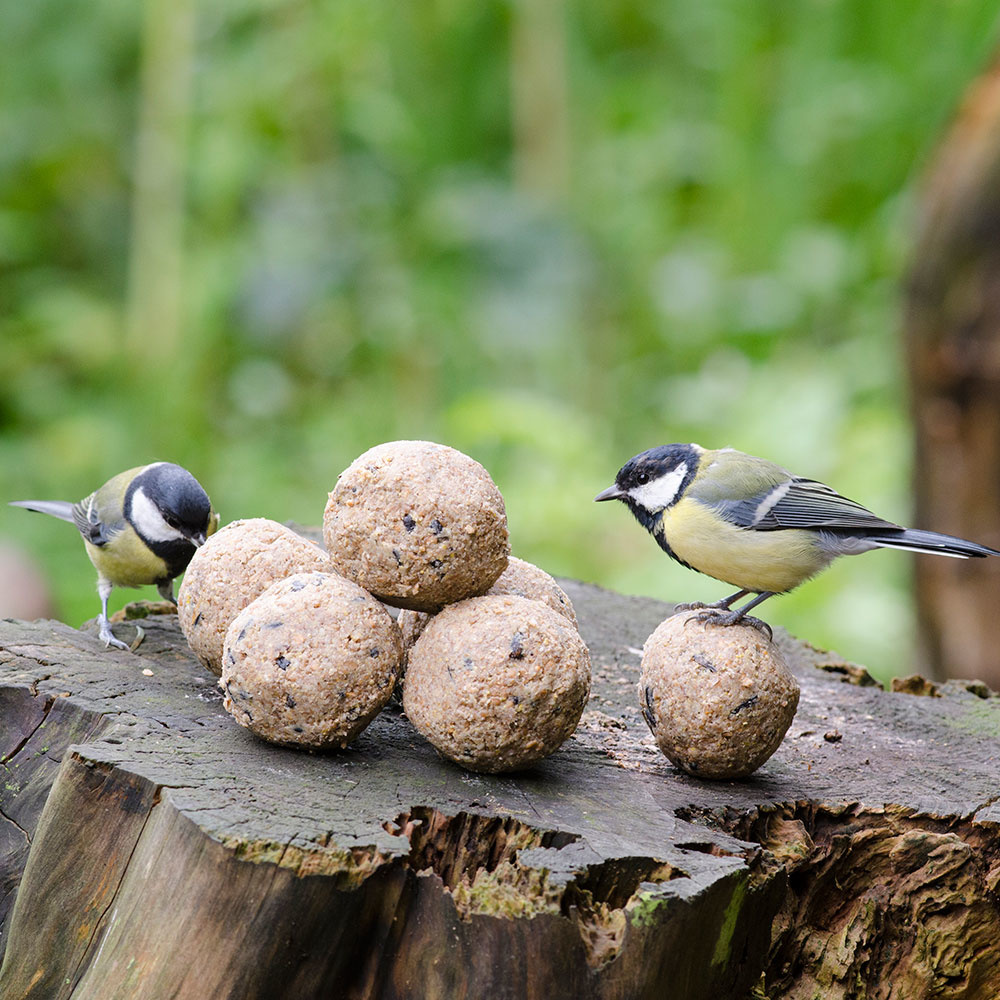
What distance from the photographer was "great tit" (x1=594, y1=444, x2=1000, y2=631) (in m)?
2.45

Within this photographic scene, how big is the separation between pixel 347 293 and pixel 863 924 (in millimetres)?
5059

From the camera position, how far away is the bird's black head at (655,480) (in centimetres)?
250

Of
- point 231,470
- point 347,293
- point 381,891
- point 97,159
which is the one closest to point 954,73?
point 347,293

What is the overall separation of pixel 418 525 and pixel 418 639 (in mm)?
260

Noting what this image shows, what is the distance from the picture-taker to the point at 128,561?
304 centimetres

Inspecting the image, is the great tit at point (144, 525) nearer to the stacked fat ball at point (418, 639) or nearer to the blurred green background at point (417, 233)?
the stacked fat ball at point (418, 639)

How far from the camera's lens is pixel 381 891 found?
1.83 m

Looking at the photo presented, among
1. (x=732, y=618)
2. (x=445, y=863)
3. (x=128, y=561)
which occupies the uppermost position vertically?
(x=732, y=618)

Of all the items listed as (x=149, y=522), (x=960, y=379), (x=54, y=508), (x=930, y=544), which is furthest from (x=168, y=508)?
(x=960, y=379)

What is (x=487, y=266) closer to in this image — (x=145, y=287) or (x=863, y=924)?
(x=145, y=287)

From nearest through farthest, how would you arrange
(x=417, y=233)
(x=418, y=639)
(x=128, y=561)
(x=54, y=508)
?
(x=418, y=639), (x=128, y=561), (x=54, y=508), (x=417, y=233)

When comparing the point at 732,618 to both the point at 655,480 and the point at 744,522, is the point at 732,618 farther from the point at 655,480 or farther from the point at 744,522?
the point at 655,480

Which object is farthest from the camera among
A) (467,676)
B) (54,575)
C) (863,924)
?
(54,575)

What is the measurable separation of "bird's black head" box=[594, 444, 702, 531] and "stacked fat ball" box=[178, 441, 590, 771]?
0.41 metres
